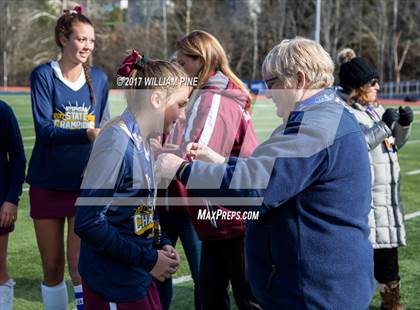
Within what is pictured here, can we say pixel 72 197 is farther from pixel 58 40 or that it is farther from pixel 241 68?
pixel 241 68

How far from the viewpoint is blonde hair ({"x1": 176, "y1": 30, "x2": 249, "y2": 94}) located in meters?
3.69

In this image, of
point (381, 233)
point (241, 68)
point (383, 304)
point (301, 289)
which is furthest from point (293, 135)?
point (241, 68)

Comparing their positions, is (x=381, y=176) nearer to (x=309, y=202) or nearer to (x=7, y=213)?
(x=309, y=202)

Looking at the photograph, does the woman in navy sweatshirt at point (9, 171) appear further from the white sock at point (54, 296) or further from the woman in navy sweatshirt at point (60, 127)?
the white sock at point (54, 296)

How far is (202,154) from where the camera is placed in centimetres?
299

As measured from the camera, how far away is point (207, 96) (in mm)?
3531

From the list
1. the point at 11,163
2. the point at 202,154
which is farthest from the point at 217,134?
the point at 11,163

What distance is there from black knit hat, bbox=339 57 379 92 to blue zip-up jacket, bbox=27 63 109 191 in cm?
186

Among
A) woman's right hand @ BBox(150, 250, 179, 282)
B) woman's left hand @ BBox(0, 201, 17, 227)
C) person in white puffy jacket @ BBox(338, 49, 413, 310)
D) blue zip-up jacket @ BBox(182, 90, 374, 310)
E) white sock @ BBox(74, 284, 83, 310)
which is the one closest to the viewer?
blue zip-up jacket @ BBox(182, 90, 374, 310)

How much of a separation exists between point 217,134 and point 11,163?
1.33 metres

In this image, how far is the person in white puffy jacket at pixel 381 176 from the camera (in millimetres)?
4348

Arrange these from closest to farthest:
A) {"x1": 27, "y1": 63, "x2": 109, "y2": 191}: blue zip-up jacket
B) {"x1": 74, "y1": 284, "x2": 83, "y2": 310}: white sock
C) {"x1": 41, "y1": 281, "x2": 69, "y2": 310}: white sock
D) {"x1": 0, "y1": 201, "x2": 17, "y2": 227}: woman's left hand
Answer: {"x1": 0, "y1": 201, "x2": 17, "y2": 227}: woman's left hand, {"x1": 27, "y1": 63, "x2": 109, "y2": 191}: blue zip-up jacket, {"x1": 74, "y1": 284, "x2": 83, "y2": 310}: white sock, {"x1": 41, "y1": 281, "x2": 69, "y2": 310}: white sock

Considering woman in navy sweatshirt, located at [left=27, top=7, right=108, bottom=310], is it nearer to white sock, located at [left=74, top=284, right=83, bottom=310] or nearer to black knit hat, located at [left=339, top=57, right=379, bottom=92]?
white sock, located at [left=74, top=284, right=83, bottom=310]

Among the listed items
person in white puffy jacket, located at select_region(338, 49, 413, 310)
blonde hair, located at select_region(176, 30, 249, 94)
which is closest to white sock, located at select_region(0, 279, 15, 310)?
blonde hair, located at select_region(176, 30, 249, 94)
